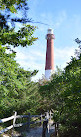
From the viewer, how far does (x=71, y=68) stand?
4.25 meters

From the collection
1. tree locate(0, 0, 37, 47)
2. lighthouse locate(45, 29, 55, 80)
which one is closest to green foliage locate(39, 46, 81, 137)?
tree locate(0, 0, 37, 47)

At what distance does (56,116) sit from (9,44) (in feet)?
13.7

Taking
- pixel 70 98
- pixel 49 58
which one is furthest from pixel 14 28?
pixel 49 58

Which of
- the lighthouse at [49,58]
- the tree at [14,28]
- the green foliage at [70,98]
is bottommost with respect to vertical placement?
the green foliage at [70,98]

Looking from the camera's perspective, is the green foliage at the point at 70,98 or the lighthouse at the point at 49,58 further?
the lighthouse at the point at 49,58

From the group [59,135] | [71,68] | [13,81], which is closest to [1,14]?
[13,81]

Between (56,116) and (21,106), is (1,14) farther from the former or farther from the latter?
(21,106)

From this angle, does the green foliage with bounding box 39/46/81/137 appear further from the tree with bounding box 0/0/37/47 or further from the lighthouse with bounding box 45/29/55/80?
the lighthouse with bounding box 45/29/55/80

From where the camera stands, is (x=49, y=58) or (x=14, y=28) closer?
(x=14, y=28)

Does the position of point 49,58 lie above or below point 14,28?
above

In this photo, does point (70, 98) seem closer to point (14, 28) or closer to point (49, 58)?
point (14, 28)

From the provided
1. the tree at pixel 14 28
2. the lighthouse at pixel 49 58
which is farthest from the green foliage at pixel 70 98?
the lighthouse at pixel 49 58

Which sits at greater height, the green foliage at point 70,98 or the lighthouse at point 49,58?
the lighthouse at point 49,58

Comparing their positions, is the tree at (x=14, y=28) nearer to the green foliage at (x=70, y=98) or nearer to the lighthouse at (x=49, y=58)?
the green foliage at (x=70, y=98)
